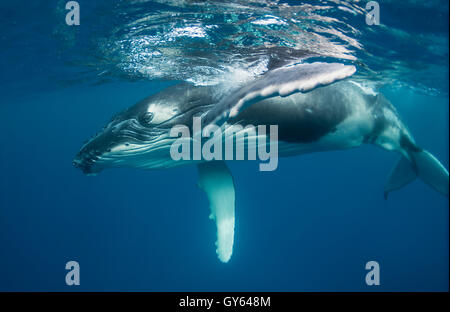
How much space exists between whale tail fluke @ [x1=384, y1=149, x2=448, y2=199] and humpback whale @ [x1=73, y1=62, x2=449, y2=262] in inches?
0.9

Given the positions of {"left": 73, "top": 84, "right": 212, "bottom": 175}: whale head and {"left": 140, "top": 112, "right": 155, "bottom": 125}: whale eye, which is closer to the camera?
{"left": 73, "top": 84, "right": 212, "bottom": 175}: whale head

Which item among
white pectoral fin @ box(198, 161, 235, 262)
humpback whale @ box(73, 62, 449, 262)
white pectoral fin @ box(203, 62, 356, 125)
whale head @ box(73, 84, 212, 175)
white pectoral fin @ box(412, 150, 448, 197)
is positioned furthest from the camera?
white pectoral fin @ box(412, 150, 448, 197)

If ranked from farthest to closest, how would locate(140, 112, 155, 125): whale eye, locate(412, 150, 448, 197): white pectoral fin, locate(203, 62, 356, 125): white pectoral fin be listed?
locate(412, 150, 448, 197): white pectoral fin → locate(140, 112, 155, 125): whale eye → locate(203, 62, 356, 125): white pectoral fin

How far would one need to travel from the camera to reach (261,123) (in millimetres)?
5320

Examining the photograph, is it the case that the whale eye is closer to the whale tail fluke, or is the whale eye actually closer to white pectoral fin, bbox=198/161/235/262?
white pectoral fin, bbox=198/161/235/262

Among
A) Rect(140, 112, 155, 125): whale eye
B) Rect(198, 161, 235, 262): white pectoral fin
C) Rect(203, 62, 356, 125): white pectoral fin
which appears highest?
Rect(140, 112, 155, 125): whale eye

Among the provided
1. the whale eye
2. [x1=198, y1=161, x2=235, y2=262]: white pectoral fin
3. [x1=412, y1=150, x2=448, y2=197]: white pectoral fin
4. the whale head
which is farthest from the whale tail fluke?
the whale eye

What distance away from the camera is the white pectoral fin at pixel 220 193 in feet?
22.3

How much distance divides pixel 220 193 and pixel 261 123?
238cm

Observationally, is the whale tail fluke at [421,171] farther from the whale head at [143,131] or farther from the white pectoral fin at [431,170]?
the whale head at [143,131]

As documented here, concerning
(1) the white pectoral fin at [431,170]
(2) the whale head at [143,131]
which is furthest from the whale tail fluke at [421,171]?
(2) the whale head at [143,131]

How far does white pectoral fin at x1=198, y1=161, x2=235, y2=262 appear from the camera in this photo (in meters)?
6.81

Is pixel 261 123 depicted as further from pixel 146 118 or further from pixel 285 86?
pixel 285 86

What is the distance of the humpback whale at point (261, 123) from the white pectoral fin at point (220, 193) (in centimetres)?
2
